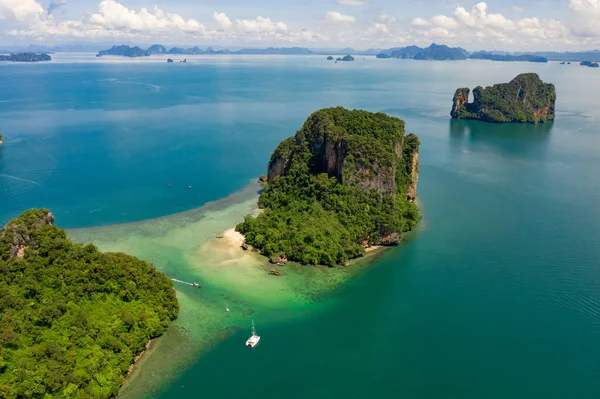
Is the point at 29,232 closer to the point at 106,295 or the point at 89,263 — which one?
the point at 89,263

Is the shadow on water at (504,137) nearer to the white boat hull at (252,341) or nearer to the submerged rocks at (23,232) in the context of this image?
the white boat hull at (252,341)

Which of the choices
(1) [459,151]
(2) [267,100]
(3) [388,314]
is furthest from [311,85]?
(3) [388,314]

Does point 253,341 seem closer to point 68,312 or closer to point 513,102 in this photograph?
point 68,312

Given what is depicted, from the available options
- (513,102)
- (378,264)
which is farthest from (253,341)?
(513,102)

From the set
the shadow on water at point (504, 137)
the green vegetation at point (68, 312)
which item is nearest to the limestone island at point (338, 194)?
the green vegetation at point (68, 312)

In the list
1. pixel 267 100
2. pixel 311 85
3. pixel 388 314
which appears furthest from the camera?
pixel 311 85

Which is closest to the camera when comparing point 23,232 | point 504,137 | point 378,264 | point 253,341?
point 23,232
